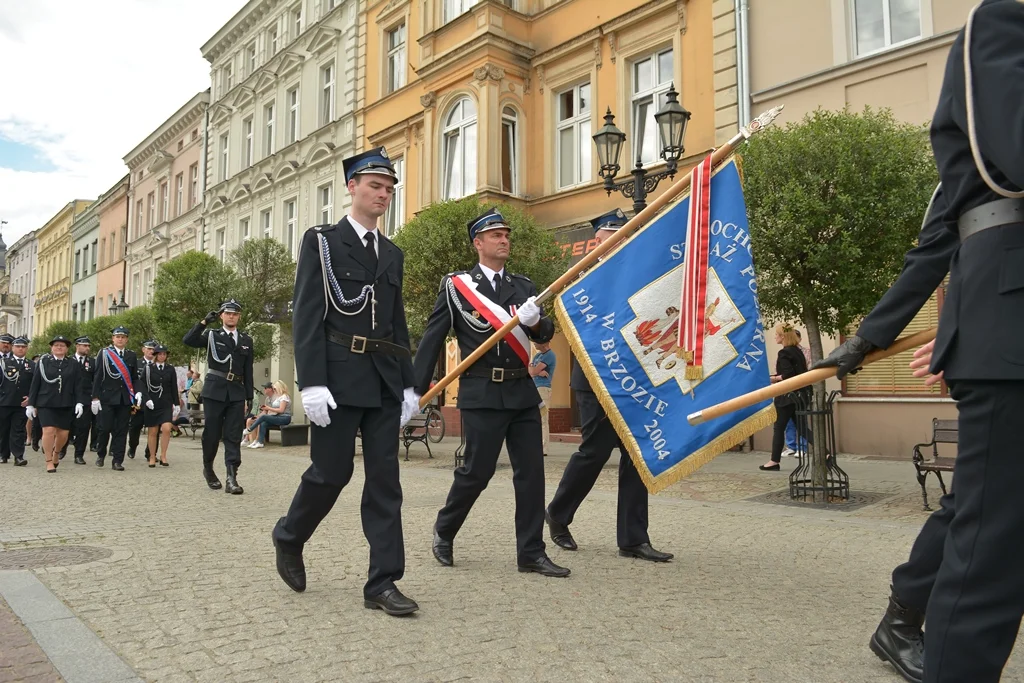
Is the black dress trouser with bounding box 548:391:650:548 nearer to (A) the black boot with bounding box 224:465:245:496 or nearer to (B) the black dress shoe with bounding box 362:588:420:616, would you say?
(B) the black dress shoe with bounding box 362:588:420:616

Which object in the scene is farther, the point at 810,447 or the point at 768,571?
the point at 810,447

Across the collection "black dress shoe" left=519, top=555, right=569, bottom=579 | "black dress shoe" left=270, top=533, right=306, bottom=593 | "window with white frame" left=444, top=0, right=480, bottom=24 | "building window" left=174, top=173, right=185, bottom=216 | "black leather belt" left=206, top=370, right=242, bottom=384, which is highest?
"building window" left=174, top=173, right=185, bottom=216

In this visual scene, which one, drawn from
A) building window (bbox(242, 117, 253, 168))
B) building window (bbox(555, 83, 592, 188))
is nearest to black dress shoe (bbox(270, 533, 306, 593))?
building window (bbox(555, 83, 592, 188))

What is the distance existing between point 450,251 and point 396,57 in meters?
12.2

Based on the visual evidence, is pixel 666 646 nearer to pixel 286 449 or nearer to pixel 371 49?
pixel 286 449

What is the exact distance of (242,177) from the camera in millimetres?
32188

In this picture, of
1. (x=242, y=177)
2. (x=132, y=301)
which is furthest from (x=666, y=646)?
(x=132, y=301)

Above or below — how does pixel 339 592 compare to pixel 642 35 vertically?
below

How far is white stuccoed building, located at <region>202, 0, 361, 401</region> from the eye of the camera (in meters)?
26.2

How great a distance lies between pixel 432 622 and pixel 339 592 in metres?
0.78

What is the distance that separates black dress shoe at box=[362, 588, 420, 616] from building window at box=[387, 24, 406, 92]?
823 inches

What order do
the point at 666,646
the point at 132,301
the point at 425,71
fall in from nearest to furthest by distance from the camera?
the point at 666,646 < the point at 425,71 < the point at 132,301

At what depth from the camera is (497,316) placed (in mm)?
5145

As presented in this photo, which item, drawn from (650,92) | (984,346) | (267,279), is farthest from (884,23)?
(267,279)
